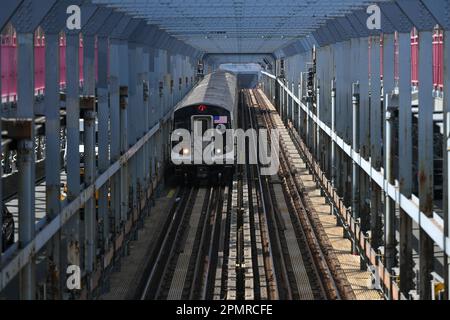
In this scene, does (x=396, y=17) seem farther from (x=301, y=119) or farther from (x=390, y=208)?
(x=301, y=119)

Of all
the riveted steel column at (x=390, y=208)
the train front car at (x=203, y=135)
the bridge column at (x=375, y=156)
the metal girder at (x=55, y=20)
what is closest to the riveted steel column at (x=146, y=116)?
the train front car at (x=203, y=135)

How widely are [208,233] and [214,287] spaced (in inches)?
183

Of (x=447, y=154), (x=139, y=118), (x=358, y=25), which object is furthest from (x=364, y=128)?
(x=447, y=154)

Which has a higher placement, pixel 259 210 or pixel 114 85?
pixel 114 85

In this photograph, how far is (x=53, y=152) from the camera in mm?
10227

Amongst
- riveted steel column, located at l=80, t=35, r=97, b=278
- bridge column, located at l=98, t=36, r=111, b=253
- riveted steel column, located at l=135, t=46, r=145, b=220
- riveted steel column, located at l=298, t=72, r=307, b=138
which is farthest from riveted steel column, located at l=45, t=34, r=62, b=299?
riveted steel column, located at l=298, t=72, r=307, b=138

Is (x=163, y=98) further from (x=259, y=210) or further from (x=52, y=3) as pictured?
(x=52, y=3)

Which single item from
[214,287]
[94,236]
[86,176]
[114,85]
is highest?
[114,85]

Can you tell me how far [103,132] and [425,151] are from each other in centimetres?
598

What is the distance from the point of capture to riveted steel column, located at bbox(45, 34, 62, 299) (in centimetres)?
1005

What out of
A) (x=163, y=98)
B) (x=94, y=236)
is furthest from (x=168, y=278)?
(x=163, y=98)

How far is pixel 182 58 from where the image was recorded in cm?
3675
